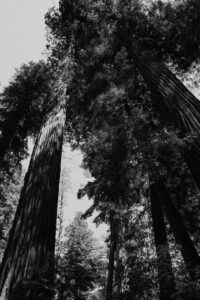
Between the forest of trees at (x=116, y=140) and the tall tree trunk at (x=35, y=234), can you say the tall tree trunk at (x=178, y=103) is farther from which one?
the tall tree trunk at (x=35, y=234)

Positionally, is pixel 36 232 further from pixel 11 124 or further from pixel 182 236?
pixel 11 124

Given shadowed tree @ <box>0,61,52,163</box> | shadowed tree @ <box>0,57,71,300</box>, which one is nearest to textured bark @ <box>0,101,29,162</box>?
shadowed tree @ <box>0,61,52,163</box>

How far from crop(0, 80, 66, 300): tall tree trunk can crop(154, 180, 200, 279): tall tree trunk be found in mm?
3151

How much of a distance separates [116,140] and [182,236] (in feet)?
9.24

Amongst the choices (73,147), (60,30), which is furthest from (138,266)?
(60,30)

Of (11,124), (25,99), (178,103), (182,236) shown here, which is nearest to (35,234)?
(178,103)

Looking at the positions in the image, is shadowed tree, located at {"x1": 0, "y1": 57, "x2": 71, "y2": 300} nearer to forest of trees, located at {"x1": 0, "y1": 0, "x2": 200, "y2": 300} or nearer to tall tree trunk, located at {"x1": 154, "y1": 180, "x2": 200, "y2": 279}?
forest of trees, located at {"x1": 0, "y1": 0, "x2": 200, "y2": 300}

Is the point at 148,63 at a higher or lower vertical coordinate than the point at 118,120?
higher

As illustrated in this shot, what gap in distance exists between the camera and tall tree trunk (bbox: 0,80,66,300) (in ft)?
6.08

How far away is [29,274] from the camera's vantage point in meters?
1.97

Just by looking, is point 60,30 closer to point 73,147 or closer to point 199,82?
point 73,147

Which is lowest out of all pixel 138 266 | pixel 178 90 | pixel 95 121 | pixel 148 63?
pixel 138 266

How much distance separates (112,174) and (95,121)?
Answer: 2430 mm

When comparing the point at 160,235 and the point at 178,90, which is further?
the point at 160,235
